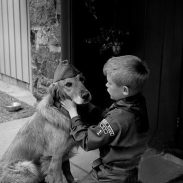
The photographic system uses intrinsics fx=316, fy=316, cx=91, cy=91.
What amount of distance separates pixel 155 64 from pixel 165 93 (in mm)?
409

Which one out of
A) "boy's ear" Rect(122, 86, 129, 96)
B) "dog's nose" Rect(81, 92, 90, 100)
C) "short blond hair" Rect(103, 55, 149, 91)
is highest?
"short blond hair" Rect(103, 55, 149, 91)

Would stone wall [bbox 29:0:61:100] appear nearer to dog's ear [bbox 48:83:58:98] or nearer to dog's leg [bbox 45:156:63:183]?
dog's ear [bbox 48:83:58:98]

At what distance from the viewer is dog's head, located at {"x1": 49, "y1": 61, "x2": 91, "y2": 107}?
256cm

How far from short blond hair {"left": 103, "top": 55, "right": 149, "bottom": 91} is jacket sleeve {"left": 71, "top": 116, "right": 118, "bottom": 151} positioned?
27cm

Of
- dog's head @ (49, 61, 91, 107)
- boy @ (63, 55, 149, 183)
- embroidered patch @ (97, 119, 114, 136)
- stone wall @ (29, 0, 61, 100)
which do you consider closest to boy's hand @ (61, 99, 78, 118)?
dog's head @ (49, 61, 91, 107)

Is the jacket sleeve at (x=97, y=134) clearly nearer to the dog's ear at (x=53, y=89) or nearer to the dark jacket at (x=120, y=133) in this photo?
the dark jacket at (x=120, y=133)

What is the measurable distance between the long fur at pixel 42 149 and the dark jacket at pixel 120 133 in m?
0.61

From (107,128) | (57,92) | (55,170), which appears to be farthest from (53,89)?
(107,128)

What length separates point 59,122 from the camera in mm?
2766

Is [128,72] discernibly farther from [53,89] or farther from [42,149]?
[42,149]

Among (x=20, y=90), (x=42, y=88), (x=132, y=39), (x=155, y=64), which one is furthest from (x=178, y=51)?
(x=20, y=90)

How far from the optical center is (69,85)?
2592mm

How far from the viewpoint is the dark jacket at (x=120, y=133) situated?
202 centimetres

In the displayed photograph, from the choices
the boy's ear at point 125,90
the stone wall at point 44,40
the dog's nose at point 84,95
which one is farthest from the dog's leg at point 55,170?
the stone wall at point 44,40
